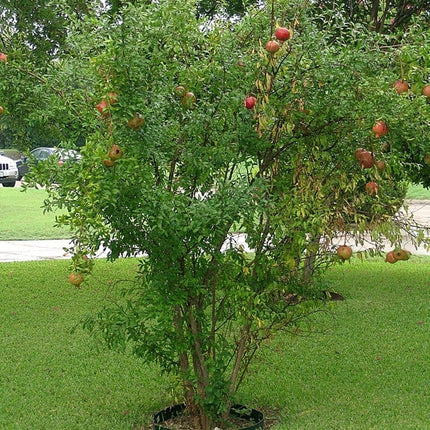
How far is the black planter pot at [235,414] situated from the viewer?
4807 millimetres

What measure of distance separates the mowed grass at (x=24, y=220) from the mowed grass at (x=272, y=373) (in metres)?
6.29

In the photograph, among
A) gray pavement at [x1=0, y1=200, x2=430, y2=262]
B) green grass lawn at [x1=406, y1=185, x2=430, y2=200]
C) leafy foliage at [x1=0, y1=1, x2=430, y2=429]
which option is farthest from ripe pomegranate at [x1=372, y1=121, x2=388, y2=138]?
green grass lawn at [x1=406, y1=185, x2=430, y2=200]

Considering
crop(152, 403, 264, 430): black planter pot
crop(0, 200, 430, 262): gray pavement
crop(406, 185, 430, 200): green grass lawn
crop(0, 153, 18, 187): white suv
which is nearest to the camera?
crop(152, 403, 264, 430): black planter pot

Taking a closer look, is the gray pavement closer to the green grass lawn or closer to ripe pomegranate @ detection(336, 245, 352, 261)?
ripe pomegranate @ detection(336, 245, 352, 261)

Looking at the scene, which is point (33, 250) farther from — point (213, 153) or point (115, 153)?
point (115, 153)

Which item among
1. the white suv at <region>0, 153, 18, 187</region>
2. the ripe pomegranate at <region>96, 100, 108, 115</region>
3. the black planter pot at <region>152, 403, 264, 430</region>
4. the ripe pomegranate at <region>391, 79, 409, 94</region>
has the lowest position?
the black planter pot at <region>152, 403, 264, 430</region>

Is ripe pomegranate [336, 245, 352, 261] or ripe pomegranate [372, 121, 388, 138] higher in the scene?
ripe pomegranate [372, 121, 388, 138]

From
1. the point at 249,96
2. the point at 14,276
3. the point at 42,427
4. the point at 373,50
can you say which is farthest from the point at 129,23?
the point at 14,276

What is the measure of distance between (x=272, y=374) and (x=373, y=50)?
10.4 ft

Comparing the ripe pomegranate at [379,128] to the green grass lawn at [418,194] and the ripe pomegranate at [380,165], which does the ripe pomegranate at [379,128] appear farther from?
the green grass lawn at [418,194]

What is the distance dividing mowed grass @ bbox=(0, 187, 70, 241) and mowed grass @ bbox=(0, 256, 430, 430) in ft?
20.6

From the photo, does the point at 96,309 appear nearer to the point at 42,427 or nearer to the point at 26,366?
the point at 26,366

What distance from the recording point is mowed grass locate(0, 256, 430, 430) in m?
5.19

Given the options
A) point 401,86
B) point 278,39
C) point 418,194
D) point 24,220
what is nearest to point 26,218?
point 24,220
